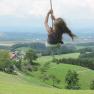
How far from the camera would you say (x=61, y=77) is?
90625 mm

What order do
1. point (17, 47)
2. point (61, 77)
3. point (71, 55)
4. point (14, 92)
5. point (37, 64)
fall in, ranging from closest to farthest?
point (14, 92)
point (61, 77)
point (37, 64)
point (71, 55)
point (17, 47)

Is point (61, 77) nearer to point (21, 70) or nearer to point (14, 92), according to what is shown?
point (21, 70)

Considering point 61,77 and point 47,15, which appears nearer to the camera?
point 47,15

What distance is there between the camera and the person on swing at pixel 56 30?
4.47 meters

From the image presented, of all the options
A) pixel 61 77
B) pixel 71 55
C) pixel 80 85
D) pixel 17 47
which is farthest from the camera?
pixel 17 47

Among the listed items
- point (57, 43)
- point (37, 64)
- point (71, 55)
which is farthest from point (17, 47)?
point (57, 43)

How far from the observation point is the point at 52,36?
459 centimetres

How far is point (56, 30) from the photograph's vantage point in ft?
14.8

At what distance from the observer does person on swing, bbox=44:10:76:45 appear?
14.7 ft


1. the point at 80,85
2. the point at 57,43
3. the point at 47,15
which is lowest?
the point at 80,85

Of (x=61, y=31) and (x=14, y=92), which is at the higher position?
(x=61, y=31)

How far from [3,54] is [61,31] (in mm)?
85198

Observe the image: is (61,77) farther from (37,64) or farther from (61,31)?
(61,31)

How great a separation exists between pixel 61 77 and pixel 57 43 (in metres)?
86.3
